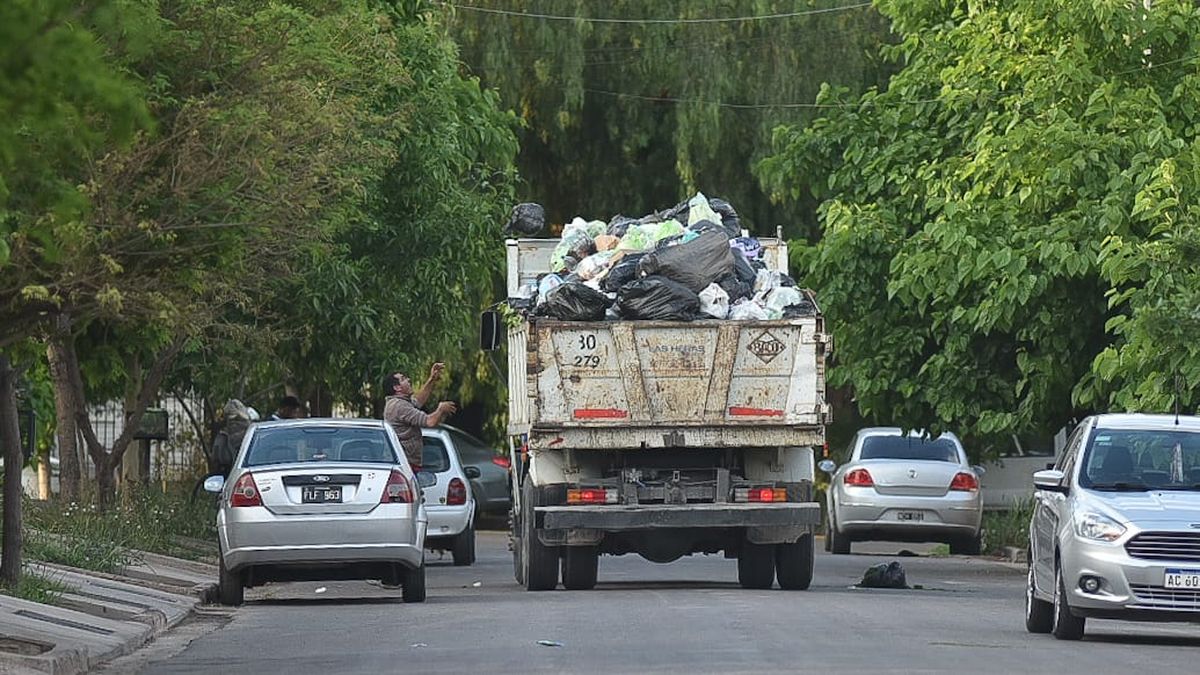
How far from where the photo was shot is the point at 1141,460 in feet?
55.4

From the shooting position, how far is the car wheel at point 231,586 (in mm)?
20625

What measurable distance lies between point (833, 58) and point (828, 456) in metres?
7.14

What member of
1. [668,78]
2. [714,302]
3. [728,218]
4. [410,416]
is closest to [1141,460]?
[714,302]

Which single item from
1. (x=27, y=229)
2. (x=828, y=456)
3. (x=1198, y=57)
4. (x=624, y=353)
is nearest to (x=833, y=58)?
(x=828, y=456)

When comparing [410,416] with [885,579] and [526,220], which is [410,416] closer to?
[526,220]

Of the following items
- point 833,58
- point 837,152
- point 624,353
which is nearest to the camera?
point 624,353

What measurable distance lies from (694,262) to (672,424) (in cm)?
168

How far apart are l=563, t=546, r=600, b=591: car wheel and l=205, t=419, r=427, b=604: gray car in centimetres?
159

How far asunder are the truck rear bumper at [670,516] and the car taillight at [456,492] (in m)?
6.83

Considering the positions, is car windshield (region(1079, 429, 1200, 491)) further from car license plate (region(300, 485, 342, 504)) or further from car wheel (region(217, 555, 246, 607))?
car wheel (region(217, 555, 246, 607))

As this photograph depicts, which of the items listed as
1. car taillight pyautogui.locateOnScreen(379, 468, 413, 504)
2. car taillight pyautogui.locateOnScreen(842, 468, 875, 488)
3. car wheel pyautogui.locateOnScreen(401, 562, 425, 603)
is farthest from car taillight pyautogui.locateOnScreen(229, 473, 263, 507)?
car taillight pyautogui.locateOnScreen(842, 468, 875, 488)

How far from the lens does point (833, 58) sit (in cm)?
4103

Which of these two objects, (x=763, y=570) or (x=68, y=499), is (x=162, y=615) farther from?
(x=68, y=499)

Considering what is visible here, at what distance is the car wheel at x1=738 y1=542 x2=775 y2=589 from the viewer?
72.2 feet
